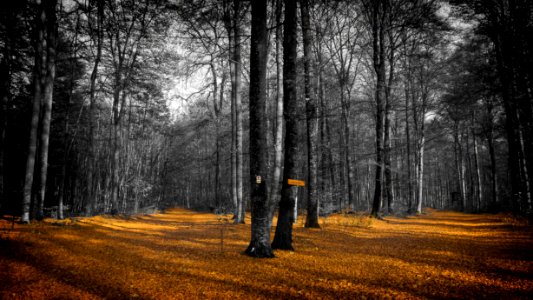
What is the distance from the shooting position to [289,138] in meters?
6.61

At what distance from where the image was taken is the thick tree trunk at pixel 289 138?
6265 mm

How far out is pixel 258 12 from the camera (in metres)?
5.70

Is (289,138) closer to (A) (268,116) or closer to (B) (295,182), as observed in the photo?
(B) (295,182)

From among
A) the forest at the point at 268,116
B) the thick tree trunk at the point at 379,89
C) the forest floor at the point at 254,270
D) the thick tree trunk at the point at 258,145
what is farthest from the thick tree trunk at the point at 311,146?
the thick tree trunk at the point at 379,89

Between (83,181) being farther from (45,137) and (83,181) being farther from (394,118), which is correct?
(394,118)

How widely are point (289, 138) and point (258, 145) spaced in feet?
4.26

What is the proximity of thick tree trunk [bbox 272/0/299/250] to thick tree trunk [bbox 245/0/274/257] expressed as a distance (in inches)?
35.6

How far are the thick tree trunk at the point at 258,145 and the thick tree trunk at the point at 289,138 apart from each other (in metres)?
0.90

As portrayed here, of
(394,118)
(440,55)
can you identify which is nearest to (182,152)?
(394,118)

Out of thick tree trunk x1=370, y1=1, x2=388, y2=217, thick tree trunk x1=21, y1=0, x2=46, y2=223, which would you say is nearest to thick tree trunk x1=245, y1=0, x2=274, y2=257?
thick tree trunk x1=21, y1=0, x2=46, y2=223

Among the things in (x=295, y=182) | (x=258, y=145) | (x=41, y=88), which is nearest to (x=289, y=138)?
(x=295, y=182)

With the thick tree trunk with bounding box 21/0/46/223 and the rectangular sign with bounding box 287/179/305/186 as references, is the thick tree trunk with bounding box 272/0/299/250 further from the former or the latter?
the thick tree trunk with bounding box 21/0/46/223

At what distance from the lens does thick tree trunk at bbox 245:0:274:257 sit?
5.40 m

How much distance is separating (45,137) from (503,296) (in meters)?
12.5
